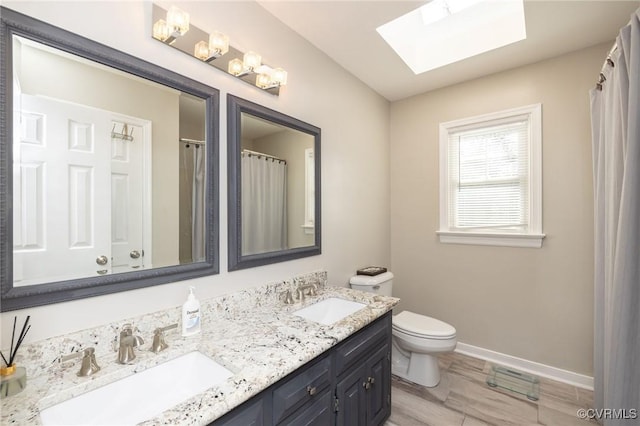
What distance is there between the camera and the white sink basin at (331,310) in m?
1.69

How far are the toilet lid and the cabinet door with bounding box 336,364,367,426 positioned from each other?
2.61 feet

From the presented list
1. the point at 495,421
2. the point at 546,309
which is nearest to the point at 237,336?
Answer: the point at 495,421

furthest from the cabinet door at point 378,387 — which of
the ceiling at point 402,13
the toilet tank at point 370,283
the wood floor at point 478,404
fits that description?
the ceiling at point 402,13

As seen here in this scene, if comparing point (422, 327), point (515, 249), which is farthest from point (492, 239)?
point (422, 327)

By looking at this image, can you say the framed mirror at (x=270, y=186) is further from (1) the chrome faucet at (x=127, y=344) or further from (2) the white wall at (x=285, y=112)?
(1) the chrome faucet at (x=127, y=344)

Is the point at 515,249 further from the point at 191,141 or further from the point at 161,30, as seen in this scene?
the point at 161,30

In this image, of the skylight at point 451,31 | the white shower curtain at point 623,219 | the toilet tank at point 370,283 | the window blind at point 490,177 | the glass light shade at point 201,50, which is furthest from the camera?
the window blind at point 490,177

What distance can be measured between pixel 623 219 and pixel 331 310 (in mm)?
1509

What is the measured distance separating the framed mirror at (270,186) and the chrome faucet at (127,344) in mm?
505

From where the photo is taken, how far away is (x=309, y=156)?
199 cm

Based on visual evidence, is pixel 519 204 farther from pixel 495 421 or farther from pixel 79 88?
pixel 79 88

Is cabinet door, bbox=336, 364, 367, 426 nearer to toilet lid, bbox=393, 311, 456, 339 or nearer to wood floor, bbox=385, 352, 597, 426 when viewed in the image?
wood floor, bbox=385, 352, 597, 426

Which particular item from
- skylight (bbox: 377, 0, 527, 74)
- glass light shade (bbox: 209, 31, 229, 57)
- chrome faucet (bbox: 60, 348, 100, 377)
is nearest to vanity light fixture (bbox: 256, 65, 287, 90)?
glass light shade (bbox: 209, 31, 229, 57)

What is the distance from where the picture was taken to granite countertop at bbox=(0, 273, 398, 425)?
0.77m
